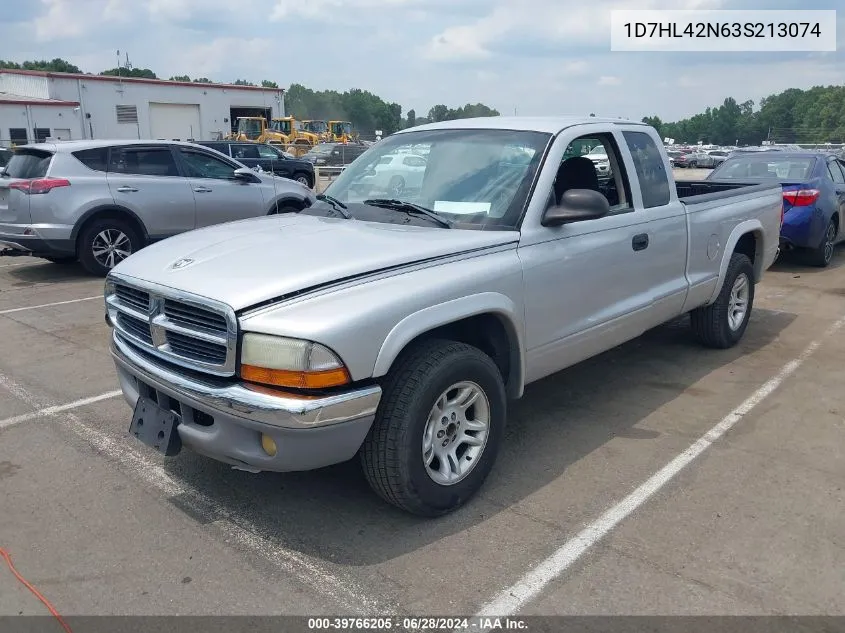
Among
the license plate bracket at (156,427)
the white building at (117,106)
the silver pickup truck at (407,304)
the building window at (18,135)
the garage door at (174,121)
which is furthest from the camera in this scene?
the garage door at (174,121)

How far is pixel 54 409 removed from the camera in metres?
4.93

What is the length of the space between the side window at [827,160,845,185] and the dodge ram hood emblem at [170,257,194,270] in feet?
32.7

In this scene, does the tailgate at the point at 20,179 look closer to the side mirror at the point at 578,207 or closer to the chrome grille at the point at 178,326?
the chrome grille at the point at 178,326

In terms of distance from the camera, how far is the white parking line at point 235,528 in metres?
2.92

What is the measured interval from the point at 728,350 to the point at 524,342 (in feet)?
10.6

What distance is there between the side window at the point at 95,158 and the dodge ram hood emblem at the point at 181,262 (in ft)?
22.7

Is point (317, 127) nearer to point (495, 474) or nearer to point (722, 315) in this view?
point (722, 315)

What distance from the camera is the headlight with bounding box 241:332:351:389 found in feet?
9.50

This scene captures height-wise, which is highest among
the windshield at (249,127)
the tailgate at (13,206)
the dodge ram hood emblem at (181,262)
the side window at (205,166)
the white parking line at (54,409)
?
the windshield at (249,127)

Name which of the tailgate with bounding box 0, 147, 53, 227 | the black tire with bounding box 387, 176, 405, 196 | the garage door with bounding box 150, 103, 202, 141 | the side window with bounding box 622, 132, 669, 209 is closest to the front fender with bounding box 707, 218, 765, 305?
the side window with bounding box 622, 132, 669, 209

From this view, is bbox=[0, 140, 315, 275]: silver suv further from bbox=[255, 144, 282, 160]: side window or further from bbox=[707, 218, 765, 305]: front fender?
bbox=[255, 144, 282, 160]: side window

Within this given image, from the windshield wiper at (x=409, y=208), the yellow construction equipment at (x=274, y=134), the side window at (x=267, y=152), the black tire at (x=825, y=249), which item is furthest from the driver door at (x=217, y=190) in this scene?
the yellow construction equipment at (x=274, y=134)

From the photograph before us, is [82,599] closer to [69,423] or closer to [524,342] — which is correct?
[69,423]

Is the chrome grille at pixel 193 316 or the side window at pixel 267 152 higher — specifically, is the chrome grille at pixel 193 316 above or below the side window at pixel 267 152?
below
